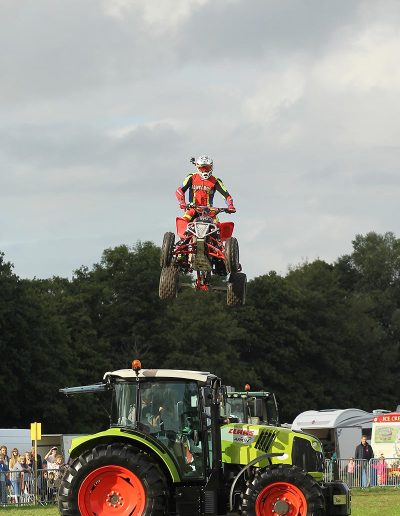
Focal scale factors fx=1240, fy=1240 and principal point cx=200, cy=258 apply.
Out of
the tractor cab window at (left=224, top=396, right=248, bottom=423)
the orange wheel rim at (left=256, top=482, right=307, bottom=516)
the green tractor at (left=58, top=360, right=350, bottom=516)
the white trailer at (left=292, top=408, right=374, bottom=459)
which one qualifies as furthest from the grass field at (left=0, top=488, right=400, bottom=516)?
the white trailer at (left=292, top=408, right=374, bottom=459)

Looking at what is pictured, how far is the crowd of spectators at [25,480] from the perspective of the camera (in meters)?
27.7

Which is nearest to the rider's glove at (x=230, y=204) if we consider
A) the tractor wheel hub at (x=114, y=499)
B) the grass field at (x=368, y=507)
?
the tractor wheel hub at (x=114, y=499)

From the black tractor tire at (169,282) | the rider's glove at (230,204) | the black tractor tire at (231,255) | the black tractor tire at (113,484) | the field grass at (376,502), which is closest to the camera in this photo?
the black tractor tire at (113,484)

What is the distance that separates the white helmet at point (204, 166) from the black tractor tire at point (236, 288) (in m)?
1.65

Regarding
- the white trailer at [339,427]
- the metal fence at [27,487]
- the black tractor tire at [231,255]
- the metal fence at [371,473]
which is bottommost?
the metal fence at [27,487]

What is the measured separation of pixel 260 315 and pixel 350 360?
11280 millimetres

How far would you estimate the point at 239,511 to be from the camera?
56.5 feet

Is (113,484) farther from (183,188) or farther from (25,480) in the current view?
(25,480)

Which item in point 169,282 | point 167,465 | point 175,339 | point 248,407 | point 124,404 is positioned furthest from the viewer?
point 175,339

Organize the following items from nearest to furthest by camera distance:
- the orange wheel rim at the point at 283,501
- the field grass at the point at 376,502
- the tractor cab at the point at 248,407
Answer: the orange wheel rim at the point at 283,501 < the field grass at the point at 376,502 < the tractor cab at the point at 248,407

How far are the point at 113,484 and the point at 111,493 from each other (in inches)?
5.0

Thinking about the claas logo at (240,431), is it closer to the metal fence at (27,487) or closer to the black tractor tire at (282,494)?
the black tractor tire at (282,494)

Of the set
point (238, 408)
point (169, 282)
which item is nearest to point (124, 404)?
point (169, 282)

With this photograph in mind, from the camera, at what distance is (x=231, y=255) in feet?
63.9
